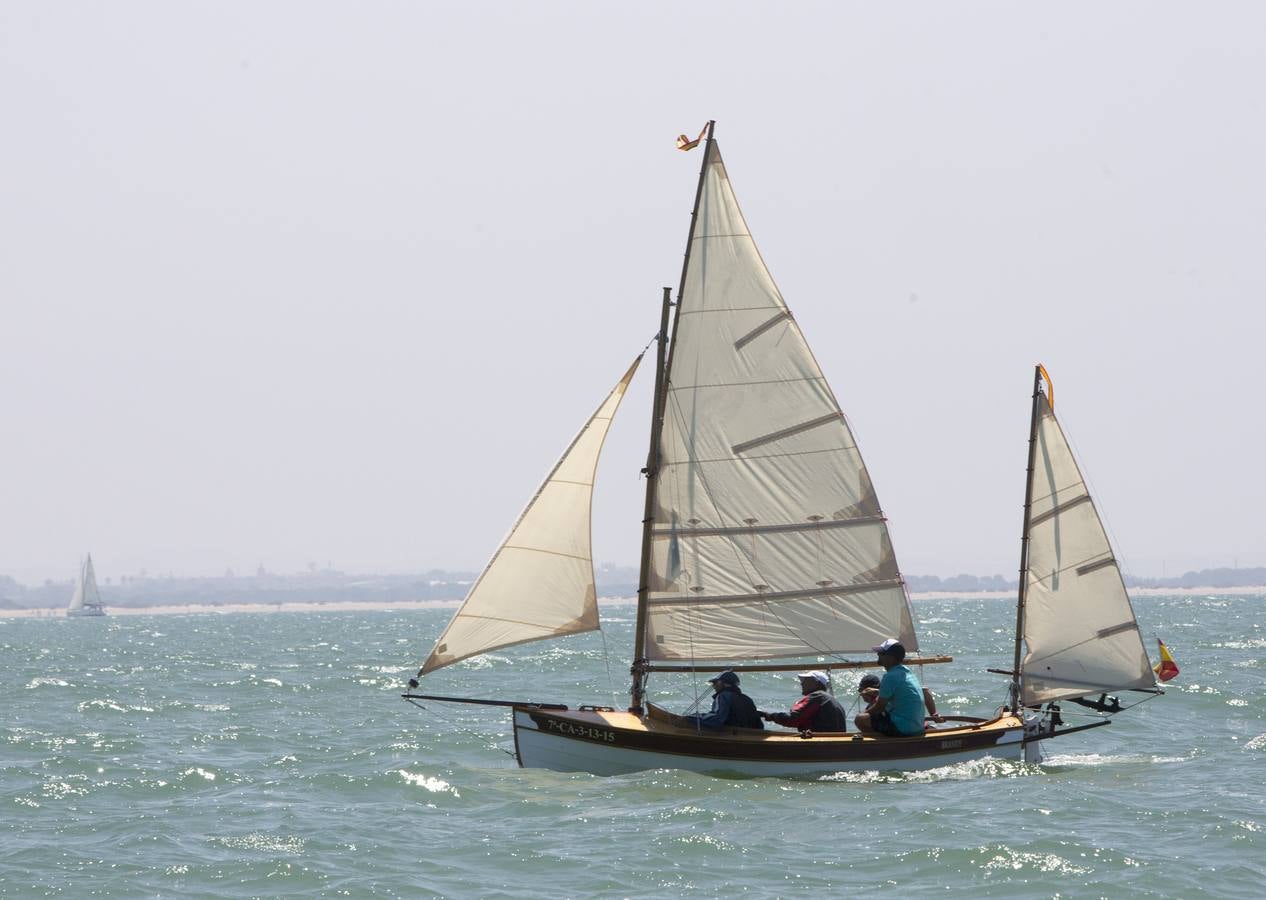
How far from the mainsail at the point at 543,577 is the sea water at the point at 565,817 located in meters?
2.08

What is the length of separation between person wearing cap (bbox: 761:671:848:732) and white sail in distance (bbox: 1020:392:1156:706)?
3.35 metres

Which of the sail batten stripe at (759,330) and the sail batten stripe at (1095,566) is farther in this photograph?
the sail batten stripe at (1095,566)

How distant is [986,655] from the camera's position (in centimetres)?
5656

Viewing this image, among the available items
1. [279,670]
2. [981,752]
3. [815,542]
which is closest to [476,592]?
[815,542]

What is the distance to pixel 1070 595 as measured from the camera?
944 inches

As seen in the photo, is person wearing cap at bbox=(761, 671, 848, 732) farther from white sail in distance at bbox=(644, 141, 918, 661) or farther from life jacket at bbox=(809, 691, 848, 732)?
white sail in distance at bbox=(644, 141, 918, 661)

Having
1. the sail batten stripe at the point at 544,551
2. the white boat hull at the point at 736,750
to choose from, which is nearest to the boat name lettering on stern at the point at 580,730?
the white boat hull at the point at 736,750

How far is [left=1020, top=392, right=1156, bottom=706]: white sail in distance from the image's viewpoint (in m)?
23.9

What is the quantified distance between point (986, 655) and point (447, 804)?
3862 cm

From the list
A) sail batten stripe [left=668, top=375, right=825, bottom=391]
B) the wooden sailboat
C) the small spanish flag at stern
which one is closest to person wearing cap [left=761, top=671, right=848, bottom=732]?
the wooden sailboat

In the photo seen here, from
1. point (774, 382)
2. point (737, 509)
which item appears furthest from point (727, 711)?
point (774, 382)

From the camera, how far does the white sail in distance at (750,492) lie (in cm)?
2300

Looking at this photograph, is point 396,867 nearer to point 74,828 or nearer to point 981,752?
point 74,828

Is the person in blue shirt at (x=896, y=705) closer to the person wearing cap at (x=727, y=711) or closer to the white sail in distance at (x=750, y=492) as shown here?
the white sail in distance at (x=750, y=492)
